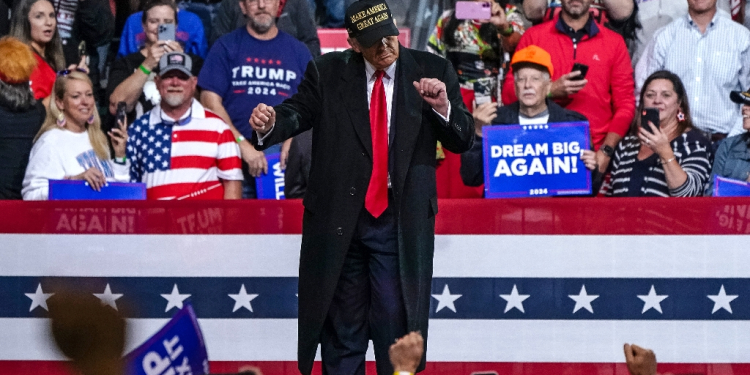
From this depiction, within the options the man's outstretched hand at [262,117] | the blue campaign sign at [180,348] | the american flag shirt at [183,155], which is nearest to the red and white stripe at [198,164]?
the american flag shirt at [183,155]

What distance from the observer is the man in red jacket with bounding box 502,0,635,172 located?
686 cm

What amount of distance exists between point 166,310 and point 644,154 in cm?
272

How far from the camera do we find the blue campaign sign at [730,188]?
225 inches

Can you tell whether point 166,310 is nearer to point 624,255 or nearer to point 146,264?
point 146,264

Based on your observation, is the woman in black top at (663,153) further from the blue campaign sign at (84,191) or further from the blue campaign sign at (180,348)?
the blue campaign sign at (180,348)

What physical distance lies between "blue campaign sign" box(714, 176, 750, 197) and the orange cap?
1265mm

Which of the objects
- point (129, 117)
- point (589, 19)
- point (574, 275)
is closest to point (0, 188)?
point (129, 117)

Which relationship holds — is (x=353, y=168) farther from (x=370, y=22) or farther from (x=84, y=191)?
(x=84, y=191)

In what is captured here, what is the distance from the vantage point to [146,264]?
18.5ft

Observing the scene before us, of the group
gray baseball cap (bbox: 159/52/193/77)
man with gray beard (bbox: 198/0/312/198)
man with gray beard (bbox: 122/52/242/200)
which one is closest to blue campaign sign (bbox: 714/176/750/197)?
man with gray beard (bbox: 122/52/242/200)

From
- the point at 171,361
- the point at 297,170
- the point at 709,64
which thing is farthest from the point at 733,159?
the point at 171,361

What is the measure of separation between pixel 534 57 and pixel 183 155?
2.14m

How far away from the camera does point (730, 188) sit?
19.0 feet

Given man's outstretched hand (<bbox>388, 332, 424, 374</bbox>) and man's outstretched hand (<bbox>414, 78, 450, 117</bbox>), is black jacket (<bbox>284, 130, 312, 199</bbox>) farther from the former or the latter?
man's outstretched hand (<bbox>388, 332, 424, 374</bbox>)
